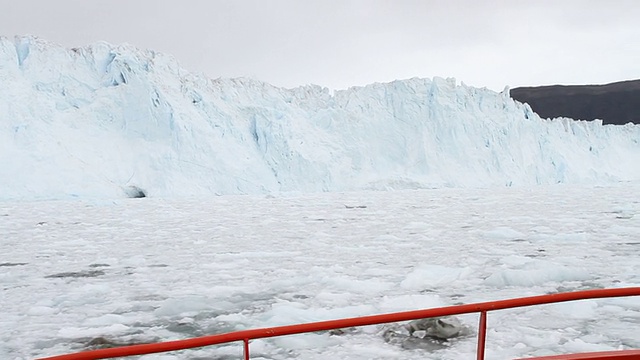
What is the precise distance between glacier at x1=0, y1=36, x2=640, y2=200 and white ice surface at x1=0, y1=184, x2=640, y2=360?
8724 mm

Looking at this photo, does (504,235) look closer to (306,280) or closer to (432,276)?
(432,276)

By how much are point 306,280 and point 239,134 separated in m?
16.4

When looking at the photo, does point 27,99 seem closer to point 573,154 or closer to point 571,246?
point 571,246

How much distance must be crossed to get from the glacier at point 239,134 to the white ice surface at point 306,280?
8.72 meters

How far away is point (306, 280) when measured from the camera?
460 centimetres

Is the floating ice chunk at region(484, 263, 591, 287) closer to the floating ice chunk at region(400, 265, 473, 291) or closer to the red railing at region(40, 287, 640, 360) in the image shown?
the floating ice chunk at region(400, 265, 473, 291)

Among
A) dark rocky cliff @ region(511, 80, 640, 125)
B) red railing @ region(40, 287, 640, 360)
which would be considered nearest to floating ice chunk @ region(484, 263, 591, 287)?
red railing @ region(40, 287, 640, 360)

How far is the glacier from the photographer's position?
1700cm

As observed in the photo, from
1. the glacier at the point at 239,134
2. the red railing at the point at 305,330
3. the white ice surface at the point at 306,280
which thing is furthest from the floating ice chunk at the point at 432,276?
the glacier at the point at 239,134

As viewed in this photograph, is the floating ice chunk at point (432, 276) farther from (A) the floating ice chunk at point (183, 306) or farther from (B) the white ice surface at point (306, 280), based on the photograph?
(A) the floating ice chunk at point (183, 306)

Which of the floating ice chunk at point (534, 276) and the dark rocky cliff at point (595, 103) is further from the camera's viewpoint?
the dark rocky cliff at point (595, 103)

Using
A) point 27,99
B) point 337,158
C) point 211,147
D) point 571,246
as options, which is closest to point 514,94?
point 337,158

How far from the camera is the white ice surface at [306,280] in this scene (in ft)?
9.88

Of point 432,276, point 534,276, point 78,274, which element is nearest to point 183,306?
point 78,274
